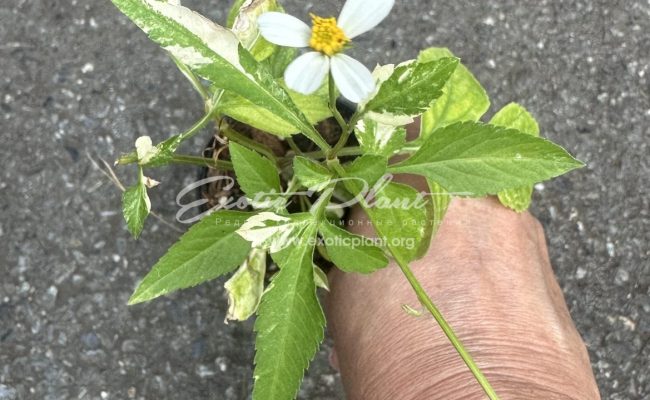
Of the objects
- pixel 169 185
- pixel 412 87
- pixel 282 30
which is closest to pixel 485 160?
pixel 412 87

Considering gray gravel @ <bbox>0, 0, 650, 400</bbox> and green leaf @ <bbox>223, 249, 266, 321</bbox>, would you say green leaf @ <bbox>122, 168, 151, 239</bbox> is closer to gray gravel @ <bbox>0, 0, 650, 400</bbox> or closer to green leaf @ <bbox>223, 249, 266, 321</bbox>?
green leaf @ <bbox>223, 249, 266, 321</bbox>

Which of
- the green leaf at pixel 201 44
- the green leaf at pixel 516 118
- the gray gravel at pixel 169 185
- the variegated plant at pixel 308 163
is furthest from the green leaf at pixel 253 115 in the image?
the gray gravel at pixel 169 185

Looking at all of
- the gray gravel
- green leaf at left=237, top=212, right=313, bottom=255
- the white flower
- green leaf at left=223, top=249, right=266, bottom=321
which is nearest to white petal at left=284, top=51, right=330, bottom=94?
the white flower

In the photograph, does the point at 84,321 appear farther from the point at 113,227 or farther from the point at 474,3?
the point at 474,3

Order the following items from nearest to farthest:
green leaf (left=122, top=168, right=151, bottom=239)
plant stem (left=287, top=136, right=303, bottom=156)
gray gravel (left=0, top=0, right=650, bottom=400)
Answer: green leaf (left=122, top=168, right=151, bottom=239) < plant stem (left=287, top=136, right=303, bottom=156) < gray gravel (left=0, top=0, right=650, bottom=400)

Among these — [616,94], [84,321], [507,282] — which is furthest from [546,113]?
[84,321]

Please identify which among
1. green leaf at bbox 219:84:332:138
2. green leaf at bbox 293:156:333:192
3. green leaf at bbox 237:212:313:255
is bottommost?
green leaf at bbox 237:212:313:255
